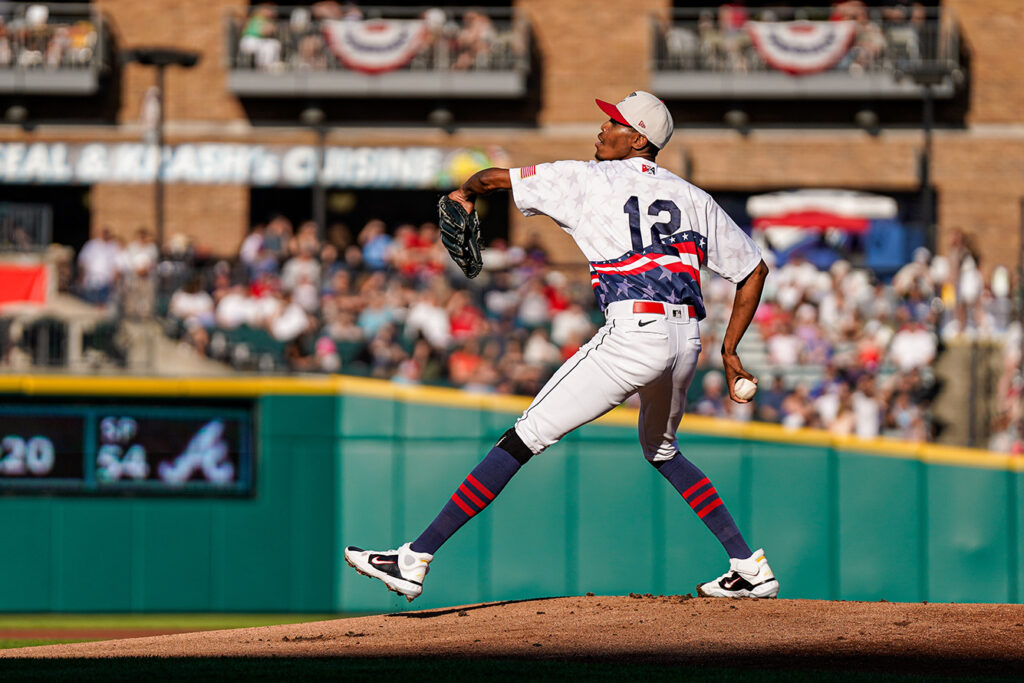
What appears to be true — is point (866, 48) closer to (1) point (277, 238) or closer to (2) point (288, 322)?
(1) point (277, 238)

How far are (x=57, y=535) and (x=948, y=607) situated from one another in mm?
9423

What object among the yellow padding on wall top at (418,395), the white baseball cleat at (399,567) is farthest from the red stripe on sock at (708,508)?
the yellow padding on wall top at (418,395)

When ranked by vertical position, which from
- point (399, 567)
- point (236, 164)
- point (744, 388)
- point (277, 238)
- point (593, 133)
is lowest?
point (399, 567)

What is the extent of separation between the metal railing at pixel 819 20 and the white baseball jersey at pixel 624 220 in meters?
19.0

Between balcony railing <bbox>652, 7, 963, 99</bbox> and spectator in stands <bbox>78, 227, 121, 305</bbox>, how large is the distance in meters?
10.0

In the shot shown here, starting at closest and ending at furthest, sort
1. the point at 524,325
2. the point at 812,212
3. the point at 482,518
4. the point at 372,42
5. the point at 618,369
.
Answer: the point at 618,369 < the point at 482,518 < the point at 524,325 < the point at 812,212 < the point at 372,42

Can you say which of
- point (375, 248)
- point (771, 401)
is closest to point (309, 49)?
point (375, 248)

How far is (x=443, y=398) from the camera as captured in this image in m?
14.5

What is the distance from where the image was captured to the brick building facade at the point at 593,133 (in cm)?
2584

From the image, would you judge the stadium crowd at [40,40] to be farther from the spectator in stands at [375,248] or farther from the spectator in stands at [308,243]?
the spectator in stands at [308,243]

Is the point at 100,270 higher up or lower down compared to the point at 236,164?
lower down

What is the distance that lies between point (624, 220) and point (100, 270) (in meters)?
13.6

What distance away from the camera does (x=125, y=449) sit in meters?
14.4

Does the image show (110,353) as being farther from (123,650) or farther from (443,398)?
(123,650)
